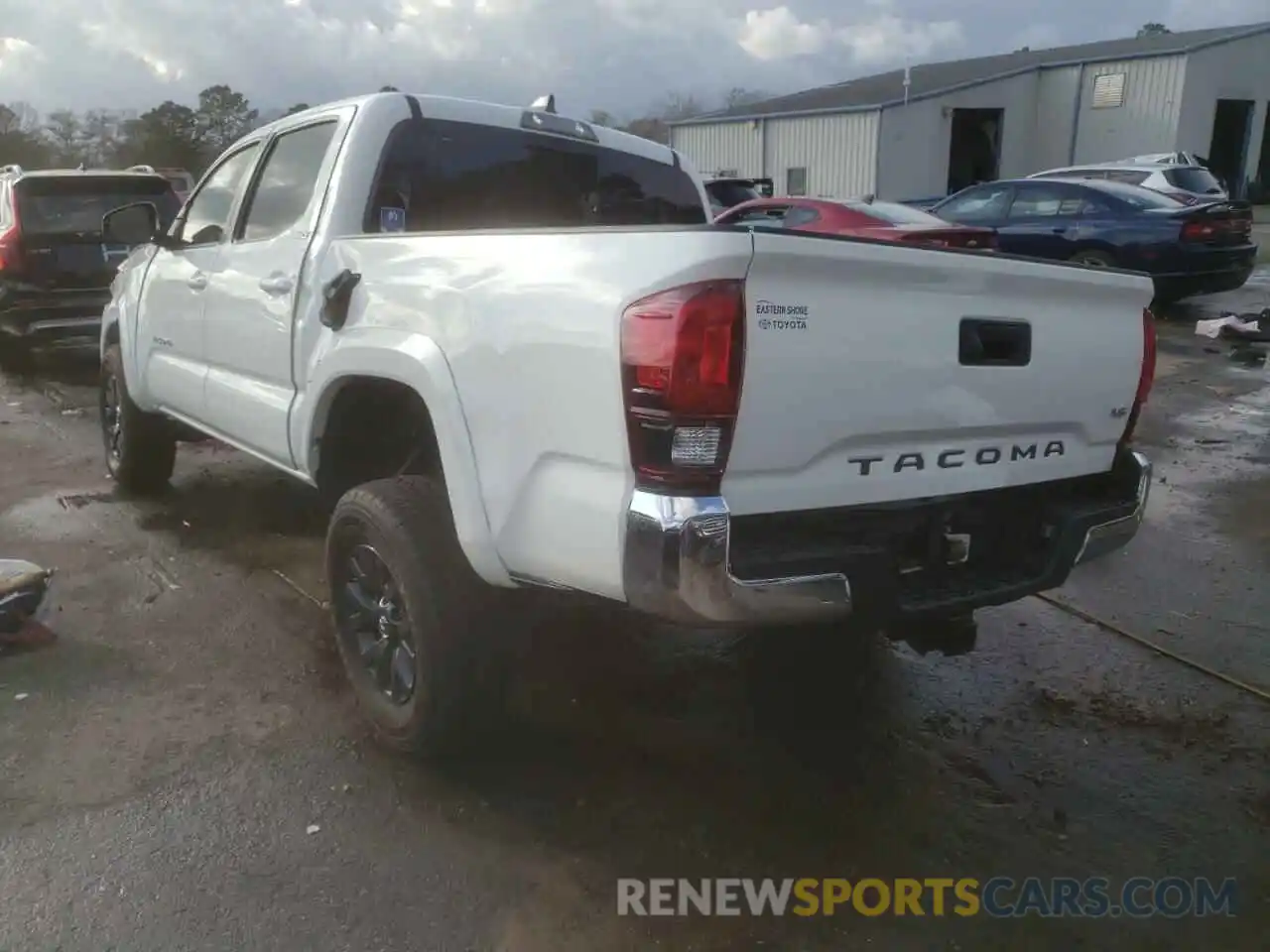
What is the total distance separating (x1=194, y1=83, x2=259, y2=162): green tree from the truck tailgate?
4513 centimetres

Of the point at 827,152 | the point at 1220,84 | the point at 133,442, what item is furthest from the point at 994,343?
the point at 1220,84

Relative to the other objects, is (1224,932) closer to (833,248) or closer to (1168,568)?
(833,248)

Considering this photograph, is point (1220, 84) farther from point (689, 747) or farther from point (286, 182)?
point (689, 747)

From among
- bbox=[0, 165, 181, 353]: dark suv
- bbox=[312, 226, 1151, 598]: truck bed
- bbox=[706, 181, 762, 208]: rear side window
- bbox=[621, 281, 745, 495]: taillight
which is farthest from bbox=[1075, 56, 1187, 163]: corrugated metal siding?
bbox=[621, 281, 745, 495]: taillight

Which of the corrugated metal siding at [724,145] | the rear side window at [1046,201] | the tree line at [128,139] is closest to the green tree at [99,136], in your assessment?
the tree line at [128,139]

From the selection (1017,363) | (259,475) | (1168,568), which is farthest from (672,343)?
(259,475)

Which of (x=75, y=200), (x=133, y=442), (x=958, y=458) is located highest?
(x=75, y=200)

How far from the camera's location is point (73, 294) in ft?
31.8

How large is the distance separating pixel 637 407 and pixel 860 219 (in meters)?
8.71

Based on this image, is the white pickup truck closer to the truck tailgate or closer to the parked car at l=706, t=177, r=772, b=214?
the truck tailgate

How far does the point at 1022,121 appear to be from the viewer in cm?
3020

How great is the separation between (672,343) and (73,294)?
363 inches

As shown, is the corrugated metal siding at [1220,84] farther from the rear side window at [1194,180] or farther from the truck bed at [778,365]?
the truck bed at [778,365]

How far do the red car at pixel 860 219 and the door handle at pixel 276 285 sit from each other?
6610 mm
